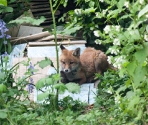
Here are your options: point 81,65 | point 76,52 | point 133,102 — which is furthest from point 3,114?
point 81,65

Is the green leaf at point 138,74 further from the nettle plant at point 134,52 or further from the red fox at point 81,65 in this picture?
the red fox at point 81,65

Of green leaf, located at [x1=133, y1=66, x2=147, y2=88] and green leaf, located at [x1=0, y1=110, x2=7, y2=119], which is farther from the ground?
green leaf, located at [x1=133, y1=66, x2=147, y2=88]

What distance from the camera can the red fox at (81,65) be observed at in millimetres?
7219

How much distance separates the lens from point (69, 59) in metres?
7.21

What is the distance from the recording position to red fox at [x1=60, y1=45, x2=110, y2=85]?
7219 millimetres

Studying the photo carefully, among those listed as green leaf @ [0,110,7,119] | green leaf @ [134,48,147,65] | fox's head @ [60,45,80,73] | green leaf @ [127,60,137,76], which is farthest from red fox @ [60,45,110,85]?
green leaf @ [134,48,147,65]

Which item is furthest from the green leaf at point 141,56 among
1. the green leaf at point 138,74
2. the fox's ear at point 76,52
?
the fox's ear at point 76,52

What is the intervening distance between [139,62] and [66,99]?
→ 2999 mm

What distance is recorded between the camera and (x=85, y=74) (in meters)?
7.35

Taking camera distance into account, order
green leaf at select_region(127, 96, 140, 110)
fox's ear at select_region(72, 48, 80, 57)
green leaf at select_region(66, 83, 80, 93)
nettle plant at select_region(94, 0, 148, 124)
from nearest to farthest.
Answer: nettle plant at select_region(94, 0, 148, 124)
green leaf at select_region(127, 96, 140, 110)
green leaf at select_region(66, 83, 80, 93)
fox's ear at select_region(72, 48, 80, 57)

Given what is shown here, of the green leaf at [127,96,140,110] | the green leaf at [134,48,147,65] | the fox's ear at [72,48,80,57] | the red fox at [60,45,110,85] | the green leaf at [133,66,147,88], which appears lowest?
the red fox at [60,45,110,85]

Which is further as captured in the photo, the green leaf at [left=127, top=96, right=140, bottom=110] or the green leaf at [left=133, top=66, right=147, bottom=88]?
the green leaf at [left=127, top=96, right=140, bottom=110]

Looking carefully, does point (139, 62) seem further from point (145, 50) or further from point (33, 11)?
point (33, 11)

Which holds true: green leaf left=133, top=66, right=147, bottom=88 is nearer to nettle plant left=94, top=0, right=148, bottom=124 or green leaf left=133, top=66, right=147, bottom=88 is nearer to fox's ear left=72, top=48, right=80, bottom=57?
nettle plant left=94, top=0, right=148, bottom=124
